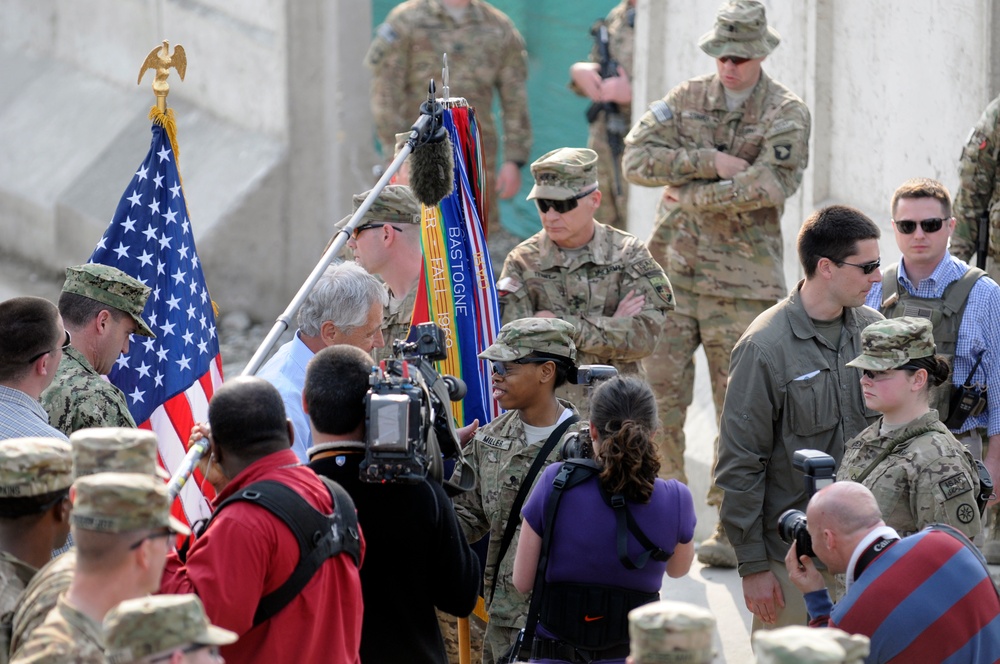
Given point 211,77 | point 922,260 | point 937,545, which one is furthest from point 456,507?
point 211,77

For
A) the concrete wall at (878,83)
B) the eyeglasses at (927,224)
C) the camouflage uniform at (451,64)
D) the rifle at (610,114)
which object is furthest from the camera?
the rifle at (610,114)

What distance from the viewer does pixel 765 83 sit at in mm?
7738

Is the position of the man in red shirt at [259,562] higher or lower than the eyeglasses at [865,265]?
lower

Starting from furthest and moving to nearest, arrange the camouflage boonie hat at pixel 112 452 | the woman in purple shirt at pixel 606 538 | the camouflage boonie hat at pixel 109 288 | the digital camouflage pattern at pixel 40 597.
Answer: the camouflage boonie hat at pixel 109 288 < the woman in purple shirt at pixel 606 538 < the camouflage boonie hat at pixel 112 452 < the digital camouflage pattern at pixel 40 597

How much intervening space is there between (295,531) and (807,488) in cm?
164

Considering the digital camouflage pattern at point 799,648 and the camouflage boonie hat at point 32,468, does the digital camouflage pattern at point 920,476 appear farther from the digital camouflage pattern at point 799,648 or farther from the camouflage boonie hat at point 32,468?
the camouflage boonie hat at point 32,468

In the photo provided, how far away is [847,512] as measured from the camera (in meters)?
4.36

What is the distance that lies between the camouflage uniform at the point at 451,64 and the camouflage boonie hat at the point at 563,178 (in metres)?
4.74

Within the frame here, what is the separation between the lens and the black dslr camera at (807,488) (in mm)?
4551

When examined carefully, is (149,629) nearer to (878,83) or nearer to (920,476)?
(920,476)

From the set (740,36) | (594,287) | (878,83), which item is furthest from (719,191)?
(878,83)

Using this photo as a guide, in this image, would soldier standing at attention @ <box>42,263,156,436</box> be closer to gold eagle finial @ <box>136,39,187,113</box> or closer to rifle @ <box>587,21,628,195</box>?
gold eagle finial @ <box>136,39,187,113</box>

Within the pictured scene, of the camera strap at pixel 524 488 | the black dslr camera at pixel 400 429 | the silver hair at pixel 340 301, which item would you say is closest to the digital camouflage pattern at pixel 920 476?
the camera strap at pixel 524 488

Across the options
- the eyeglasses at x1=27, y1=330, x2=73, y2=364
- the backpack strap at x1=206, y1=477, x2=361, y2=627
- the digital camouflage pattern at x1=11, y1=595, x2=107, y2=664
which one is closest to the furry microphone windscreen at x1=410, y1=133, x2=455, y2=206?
the eyeglasses at x1=27, y1=330, x2=73, y2=364
